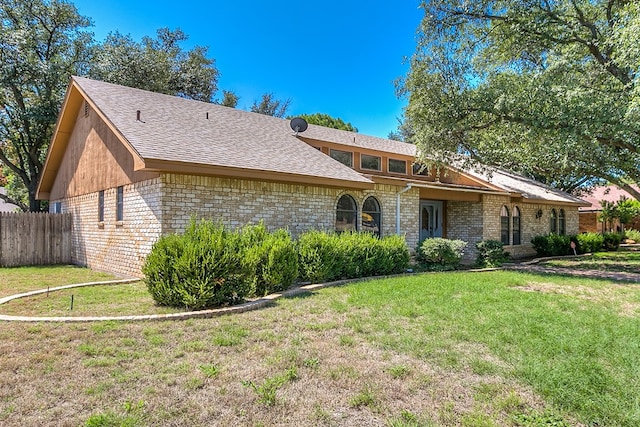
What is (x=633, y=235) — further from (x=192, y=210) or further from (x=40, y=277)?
(x=40, y=277)

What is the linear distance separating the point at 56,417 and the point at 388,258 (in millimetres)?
8500

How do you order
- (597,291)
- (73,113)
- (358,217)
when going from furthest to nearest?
(73,113) → (358,217) → (597,291)

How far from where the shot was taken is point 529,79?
1166cm

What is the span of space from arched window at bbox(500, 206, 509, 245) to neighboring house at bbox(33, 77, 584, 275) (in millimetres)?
49

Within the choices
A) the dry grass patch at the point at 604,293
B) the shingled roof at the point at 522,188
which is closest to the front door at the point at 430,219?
the shingled roof at the point at 522,188

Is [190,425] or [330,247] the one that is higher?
[330,247]

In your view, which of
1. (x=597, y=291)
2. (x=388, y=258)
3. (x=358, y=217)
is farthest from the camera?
(x=358, y=217)

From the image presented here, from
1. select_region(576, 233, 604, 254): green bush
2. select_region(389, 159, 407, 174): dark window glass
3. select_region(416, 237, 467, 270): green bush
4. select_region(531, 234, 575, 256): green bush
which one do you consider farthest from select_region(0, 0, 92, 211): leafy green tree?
select_region(576, 233, 604, 254): green bush

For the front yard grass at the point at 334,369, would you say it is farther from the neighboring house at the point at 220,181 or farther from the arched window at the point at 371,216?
the arched window at the point at 371,216

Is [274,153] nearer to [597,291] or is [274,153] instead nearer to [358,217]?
[358,217]

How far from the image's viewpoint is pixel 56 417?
3.03 m

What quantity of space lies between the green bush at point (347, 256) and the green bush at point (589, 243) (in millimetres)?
14861

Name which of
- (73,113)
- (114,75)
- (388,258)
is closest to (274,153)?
(388,258)

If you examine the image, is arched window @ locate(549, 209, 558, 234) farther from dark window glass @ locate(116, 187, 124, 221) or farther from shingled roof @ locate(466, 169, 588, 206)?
dark window glass @ locate(116, 187, 124, 221)
